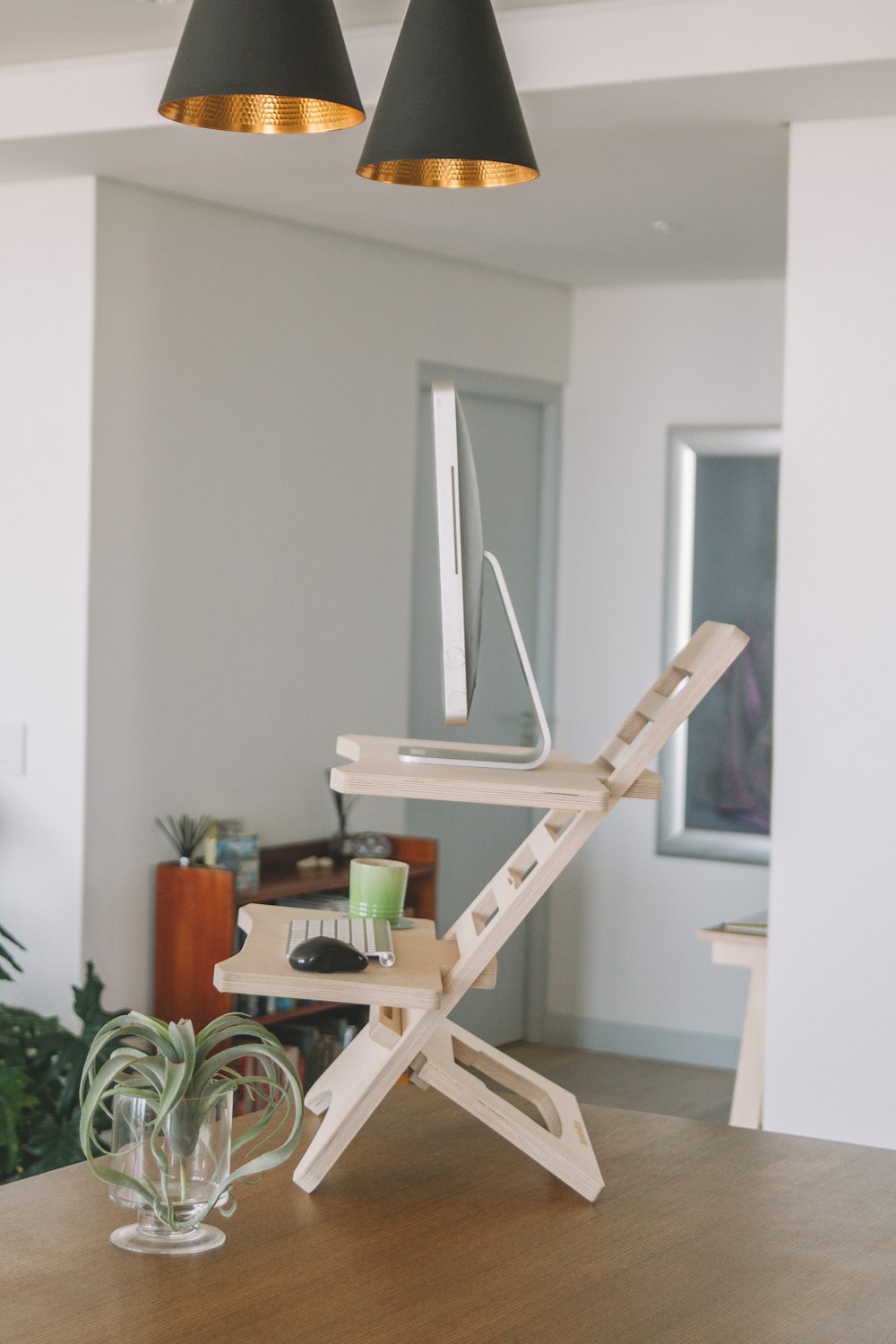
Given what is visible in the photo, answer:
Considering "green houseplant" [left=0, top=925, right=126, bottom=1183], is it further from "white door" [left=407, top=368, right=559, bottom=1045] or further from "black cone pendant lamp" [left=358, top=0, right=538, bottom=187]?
"black cone pendant lamp" [left=358, top=0, right=538, bottom=187]

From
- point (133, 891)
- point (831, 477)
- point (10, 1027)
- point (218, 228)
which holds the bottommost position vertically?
point (10, 1027)

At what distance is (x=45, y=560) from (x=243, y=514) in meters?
0.65

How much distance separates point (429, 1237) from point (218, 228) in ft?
11.2

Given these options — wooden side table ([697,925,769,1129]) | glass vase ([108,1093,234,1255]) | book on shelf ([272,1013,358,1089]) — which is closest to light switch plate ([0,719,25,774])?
book on shelf ([272,1013,358,1089])

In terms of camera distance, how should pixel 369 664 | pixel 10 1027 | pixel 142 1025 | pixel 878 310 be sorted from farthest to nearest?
pixel 369 664 < pixel 10 1027 < pixel 878 310 < pixel 142 1025

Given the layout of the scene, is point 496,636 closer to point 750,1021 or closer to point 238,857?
point 238,857

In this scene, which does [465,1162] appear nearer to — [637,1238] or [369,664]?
[637,1238]

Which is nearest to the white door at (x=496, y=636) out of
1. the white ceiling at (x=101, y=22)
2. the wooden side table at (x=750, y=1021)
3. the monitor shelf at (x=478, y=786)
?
the wooden side table at (x=750, y=1021)

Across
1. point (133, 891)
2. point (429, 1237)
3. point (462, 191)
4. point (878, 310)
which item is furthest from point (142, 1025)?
point (462, 191)

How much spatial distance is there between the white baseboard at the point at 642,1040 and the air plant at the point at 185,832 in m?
1.97

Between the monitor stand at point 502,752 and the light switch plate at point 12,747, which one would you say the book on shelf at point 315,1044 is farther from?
the monitor stand at point 502,752

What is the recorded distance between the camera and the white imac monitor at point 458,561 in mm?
1778

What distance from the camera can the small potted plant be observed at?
1.52 m

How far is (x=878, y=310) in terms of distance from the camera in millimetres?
3240
